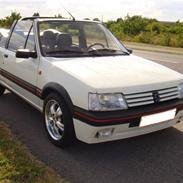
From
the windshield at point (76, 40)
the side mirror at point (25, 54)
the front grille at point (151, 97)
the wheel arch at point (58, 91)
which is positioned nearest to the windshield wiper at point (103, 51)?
the windshield at point (76, 40)

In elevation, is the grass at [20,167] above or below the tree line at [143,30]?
above

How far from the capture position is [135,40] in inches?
1339

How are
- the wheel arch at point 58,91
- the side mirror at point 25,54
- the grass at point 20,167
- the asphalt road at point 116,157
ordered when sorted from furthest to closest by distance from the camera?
the side mirror at point 25,54, the wheel arch at point 58,91, the asphalt road at point 116,157, the grass at point 20,167

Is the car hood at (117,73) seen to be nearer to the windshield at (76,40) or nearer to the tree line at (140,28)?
the windshield at (76,40)

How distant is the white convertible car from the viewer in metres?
3.85

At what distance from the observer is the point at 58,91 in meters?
4.22

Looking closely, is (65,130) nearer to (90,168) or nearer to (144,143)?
(90,168)

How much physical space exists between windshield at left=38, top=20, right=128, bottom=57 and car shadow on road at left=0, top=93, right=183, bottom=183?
127 centimetres

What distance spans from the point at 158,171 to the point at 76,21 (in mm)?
2902

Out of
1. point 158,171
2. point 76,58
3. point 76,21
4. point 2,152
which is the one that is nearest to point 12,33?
point 76,21

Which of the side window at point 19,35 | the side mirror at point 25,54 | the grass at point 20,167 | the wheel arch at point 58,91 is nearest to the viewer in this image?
the grass at point 20,167

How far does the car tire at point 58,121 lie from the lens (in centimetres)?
413

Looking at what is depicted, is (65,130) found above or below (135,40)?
above

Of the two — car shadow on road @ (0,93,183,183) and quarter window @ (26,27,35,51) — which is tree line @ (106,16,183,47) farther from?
car shadow on road @ (0,93,183,183)
